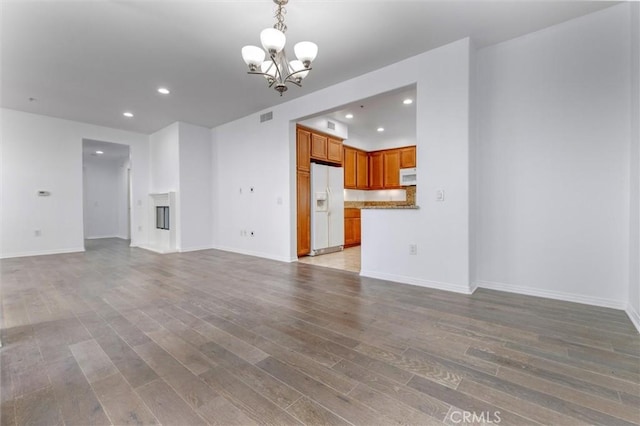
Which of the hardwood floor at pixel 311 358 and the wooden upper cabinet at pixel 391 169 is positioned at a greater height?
the wooden upper cabinet at pixel 391 169

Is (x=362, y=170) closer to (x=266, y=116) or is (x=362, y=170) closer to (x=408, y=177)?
(x=408, y=177)

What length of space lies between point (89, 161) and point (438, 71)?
35.0ft

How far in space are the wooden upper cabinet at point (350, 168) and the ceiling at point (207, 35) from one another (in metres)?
2.73

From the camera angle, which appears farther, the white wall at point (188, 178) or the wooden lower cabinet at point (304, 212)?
the white wall at point (188, 178)

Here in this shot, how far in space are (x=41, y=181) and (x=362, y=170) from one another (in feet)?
23.7

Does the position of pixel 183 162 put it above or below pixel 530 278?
above

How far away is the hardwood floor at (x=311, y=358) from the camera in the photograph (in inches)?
51.8

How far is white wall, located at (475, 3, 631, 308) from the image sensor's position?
259 cm

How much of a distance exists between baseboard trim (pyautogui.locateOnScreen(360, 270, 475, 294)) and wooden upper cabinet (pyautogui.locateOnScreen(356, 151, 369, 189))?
3.87m

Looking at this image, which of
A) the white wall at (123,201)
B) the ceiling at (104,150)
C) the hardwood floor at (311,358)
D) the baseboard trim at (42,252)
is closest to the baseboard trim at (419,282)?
the hardwood floor at (311,358)

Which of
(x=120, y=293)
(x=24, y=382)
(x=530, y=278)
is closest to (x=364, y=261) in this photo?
(x=530, y=278)

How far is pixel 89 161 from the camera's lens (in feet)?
29.6

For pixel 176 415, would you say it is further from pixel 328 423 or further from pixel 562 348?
pixel 562 348

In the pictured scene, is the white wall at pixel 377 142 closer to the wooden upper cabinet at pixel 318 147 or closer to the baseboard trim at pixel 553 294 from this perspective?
the wooden upper cabinet at pixel 318 147
